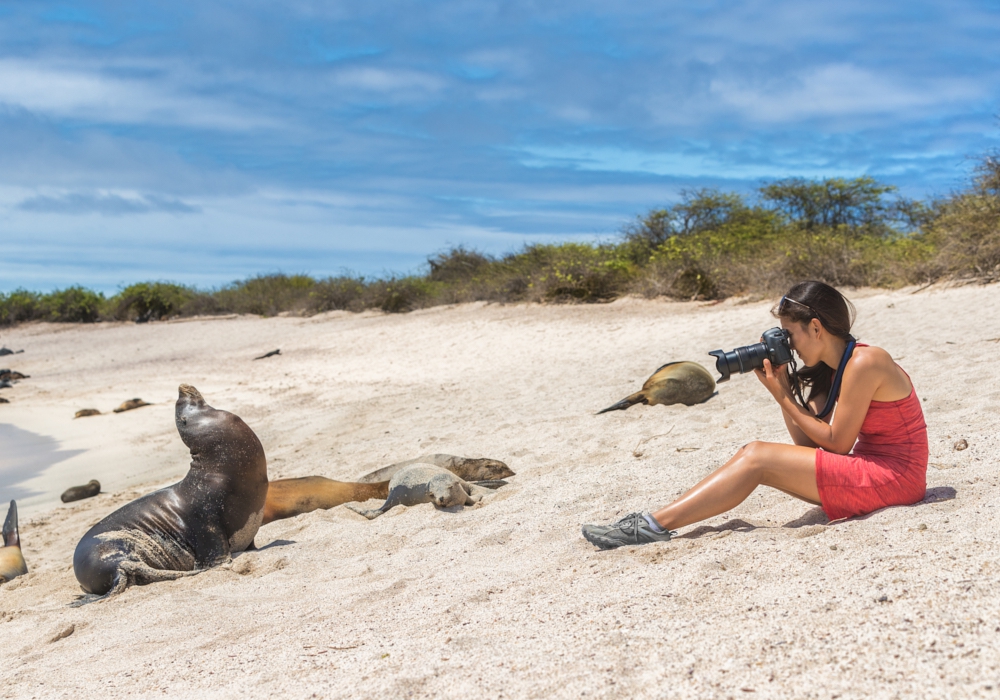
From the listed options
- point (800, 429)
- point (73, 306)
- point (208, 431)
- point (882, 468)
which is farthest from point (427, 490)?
point (73, 306)

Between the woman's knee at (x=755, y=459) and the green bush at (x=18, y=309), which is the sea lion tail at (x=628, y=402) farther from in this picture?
the green bush at (x=18, y=309)

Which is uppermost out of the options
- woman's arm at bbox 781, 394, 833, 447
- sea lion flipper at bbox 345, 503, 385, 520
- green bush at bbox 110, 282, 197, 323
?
green bush at bbox 110, 282, 197, 323

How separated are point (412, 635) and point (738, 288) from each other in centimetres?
1398

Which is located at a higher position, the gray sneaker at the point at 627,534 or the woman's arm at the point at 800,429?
the woman's arm at the point at 800,429

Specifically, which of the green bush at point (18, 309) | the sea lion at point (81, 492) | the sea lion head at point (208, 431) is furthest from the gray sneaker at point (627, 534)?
the green bush at point (18, 309)

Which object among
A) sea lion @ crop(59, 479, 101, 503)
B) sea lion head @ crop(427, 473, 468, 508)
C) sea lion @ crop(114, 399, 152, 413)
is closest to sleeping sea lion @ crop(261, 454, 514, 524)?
sea lion head @ crop(427, 473, 468, 508)

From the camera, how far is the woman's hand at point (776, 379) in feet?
12.8

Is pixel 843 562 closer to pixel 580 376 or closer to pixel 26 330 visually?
pixel 580 376

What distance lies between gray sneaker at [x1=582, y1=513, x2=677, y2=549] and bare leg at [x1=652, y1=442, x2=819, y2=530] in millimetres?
73

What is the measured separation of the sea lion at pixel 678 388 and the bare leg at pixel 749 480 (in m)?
3.80

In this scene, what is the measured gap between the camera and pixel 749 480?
12.4ft

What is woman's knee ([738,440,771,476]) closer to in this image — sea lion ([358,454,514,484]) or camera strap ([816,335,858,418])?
camera strap ([816,335,858,418])

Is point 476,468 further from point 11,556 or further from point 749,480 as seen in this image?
point 11,556

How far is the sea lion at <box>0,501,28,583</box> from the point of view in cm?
535
